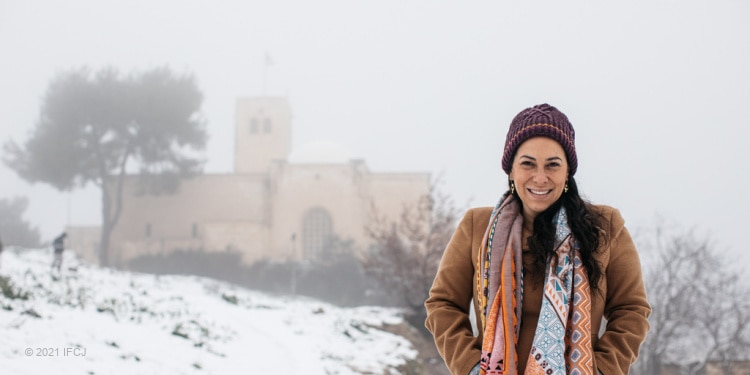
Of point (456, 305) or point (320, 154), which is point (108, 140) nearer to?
point (320, 154)

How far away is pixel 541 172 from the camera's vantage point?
76.5 inches

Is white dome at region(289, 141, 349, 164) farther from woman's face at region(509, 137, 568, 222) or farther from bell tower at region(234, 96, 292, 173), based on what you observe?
woman's face at region(509, 137, 568, 222)

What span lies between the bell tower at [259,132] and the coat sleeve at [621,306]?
35339 millimetres

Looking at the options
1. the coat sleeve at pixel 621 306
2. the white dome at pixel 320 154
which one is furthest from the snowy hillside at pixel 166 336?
the white dome at pixel 320 154

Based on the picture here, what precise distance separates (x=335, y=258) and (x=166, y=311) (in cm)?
2129

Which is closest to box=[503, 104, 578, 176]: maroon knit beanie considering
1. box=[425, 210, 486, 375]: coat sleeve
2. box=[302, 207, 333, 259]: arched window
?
box=[425, 210, 486, 375]: coat sleeve

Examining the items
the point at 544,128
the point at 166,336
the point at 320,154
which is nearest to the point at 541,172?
the point at 544,128

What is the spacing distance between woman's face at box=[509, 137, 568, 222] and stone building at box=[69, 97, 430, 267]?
2689 centimetres

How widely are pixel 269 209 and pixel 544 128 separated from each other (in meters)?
29.9

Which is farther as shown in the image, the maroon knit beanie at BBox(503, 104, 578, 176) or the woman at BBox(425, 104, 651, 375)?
the maroon knit beanie at BBox(503, 104, 578, 176)

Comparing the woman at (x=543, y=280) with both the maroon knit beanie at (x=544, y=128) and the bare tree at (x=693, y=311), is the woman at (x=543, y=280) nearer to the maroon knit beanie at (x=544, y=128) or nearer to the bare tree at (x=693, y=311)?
the maroon knit beanie at (x=544, y=128)

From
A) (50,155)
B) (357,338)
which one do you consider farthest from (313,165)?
(357,338)

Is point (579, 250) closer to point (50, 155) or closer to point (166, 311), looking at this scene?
point (166, 311)

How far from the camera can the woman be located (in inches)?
71.7
